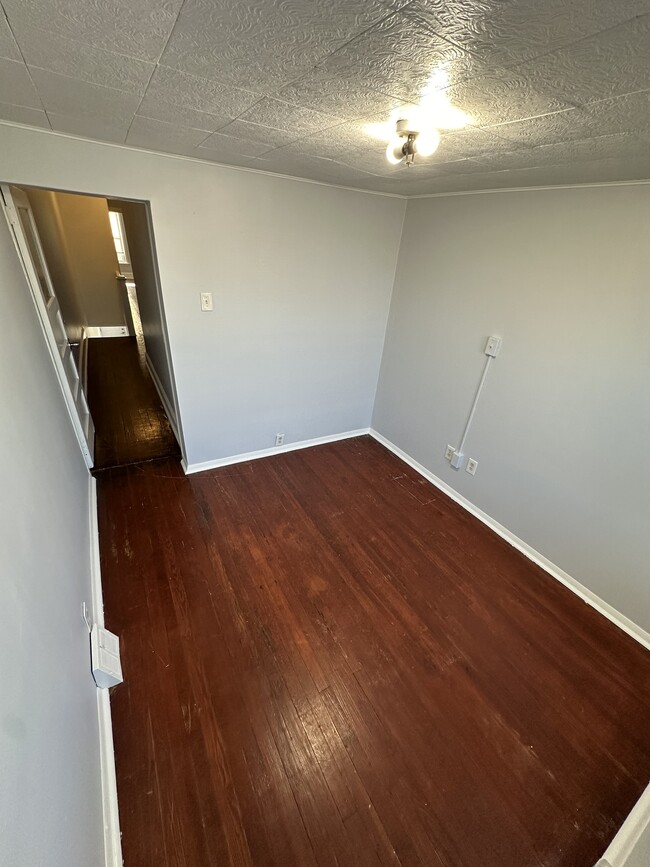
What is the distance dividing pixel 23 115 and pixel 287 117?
1.12 m

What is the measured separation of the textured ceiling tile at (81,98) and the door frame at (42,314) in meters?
0.74

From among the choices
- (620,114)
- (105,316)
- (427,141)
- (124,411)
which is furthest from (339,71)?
(105,316)

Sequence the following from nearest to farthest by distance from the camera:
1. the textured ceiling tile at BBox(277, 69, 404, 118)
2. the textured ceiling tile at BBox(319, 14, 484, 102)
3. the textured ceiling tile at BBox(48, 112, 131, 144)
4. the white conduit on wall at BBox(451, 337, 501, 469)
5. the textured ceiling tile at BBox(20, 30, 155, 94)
Result: 1. the textured ceiling tile at BBox(319, 14, 484, 102)
2. the textured ceiling tile at BBox(20, 30, 155, 94)
3. the textured ceiling tile at BBox(277, 69, 404, 118)
4. the textured ceiling tile at BBox(48, 112, 131, 144)
5. the white conduit on wall at BBox(451, 337, 501, 469)

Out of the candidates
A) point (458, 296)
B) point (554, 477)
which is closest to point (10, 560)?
point (554, 477)

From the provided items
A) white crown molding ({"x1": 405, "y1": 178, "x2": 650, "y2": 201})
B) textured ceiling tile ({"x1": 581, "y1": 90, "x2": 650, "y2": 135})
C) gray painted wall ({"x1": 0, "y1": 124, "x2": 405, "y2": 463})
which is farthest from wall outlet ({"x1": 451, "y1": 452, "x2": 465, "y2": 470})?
textured ceiling tile ({"x1": 581, "y1": 90, "x2": 650, "y2": 135})

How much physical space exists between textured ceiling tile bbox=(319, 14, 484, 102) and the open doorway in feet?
5.32

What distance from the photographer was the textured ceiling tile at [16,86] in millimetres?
941

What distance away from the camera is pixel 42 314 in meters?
2.21

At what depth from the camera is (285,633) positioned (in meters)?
1.76

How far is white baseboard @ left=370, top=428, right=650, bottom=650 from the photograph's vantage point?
1.91 meters

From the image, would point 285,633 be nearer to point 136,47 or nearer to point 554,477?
point 554,477

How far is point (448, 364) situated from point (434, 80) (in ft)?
6.32

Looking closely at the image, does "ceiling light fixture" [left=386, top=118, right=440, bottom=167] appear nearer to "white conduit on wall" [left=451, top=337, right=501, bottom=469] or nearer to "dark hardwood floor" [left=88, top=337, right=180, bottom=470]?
"white conduit on wall" [left=451, top=337, right=501, bottom=469]

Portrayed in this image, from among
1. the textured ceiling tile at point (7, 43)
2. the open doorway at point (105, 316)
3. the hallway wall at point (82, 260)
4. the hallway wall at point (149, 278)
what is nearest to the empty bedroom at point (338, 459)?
the textured ceiling tile at point (7, 43)
